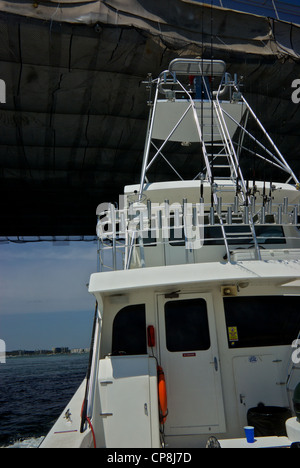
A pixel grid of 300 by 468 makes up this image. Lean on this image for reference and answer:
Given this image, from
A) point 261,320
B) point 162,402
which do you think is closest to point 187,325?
point 261,320

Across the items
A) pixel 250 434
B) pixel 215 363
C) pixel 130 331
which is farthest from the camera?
pixel 130 331

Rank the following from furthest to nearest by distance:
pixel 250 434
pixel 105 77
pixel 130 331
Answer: pixel 105 77
pixel 130 331
pixel 250 434

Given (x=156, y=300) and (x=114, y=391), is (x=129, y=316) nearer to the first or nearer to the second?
(x=156, y=300)

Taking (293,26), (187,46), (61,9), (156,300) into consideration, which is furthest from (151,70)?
(156,300)

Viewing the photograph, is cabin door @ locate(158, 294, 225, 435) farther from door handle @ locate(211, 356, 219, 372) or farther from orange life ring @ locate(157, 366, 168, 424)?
orange life ring @ locate(157, 366, 168, 424)

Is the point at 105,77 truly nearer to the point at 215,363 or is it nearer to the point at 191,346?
the point at 191,346

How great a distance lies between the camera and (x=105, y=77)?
1459 centimetres

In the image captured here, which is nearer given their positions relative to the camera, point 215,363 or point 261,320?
point 215,363

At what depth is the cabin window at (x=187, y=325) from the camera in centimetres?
561

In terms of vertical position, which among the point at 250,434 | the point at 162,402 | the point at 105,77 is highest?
the point at 105,77

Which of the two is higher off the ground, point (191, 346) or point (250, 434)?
point (191, 346)

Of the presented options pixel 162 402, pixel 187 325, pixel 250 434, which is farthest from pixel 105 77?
pixel 250 434

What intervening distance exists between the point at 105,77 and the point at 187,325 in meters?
11.1

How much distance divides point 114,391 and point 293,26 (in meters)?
13.6
